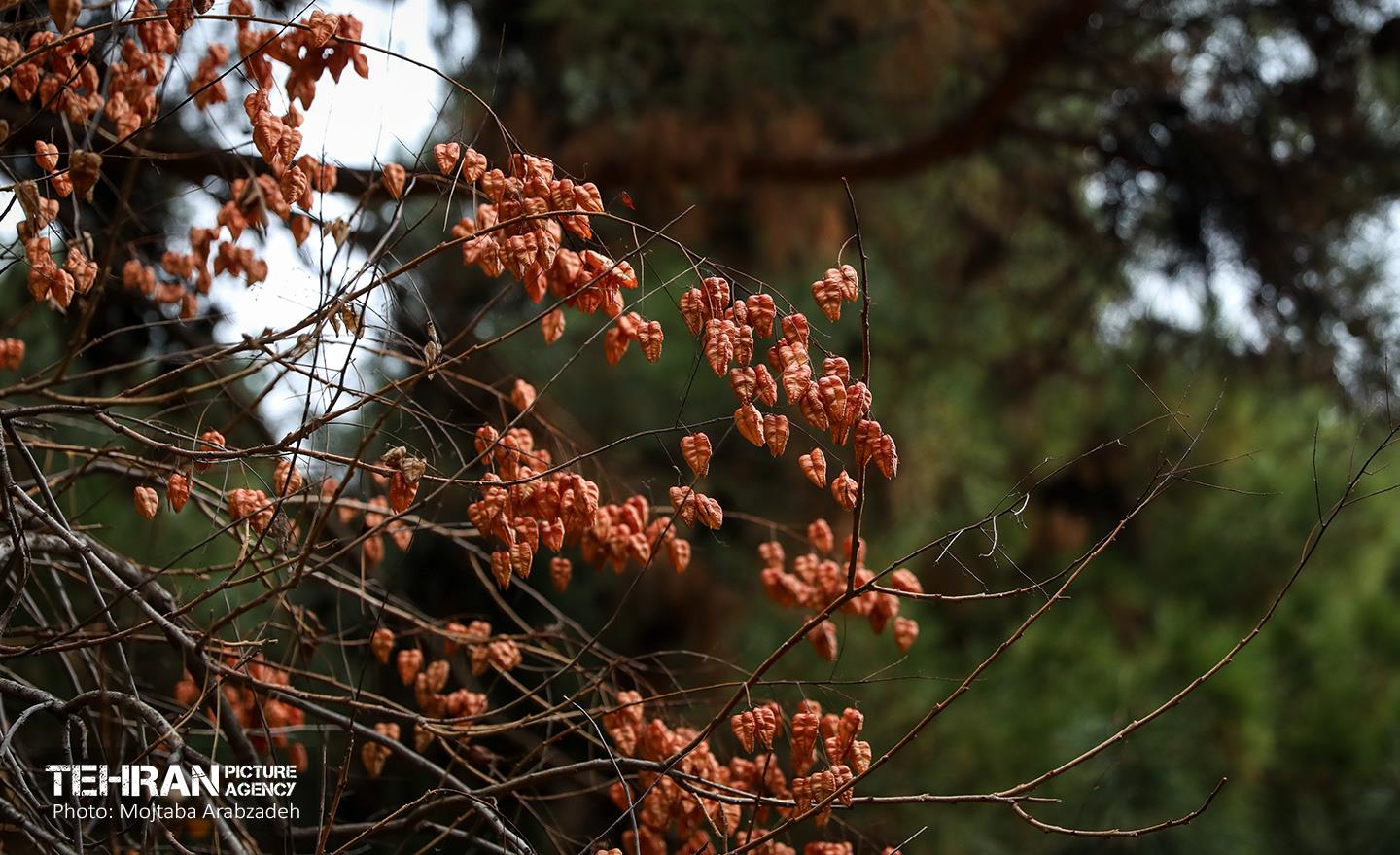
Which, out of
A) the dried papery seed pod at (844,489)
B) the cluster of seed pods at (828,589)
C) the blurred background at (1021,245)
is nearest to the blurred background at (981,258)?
the blurred background at (1021,245)

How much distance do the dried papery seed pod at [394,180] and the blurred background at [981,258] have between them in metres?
1.95

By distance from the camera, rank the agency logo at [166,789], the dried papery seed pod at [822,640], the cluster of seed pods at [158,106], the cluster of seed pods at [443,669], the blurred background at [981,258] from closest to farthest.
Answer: the agency logo at [166,789] < the cluster of seed pods at [158,106] < the cluster of seed pods at [443,669] < the dried papery seed pod at [822,640] < the blurred background at [981,258]

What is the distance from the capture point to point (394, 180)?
2484 mm

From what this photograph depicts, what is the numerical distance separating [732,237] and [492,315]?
5.24 feet

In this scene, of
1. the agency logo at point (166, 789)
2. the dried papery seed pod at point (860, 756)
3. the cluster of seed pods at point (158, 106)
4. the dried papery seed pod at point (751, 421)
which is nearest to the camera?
the agency logo at point (166, 789)

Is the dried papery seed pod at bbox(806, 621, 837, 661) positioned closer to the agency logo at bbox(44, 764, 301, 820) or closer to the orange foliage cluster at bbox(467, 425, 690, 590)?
the orange foliage cluster at bbox(467, 425, 690, 590)

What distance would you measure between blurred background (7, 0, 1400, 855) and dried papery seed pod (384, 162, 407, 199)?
1.95 m

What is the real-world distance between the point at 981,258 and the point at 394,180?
489 centimetres

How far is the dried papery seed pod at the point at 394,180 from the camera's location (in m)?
2.43

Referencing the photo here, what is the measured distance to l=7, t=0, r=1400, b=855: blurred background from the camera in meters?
5.32

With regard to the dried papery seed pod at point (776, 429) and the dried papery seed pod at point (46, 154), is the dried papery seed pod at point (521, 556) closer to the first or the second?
the dried papery seed pod at point (776, 429)

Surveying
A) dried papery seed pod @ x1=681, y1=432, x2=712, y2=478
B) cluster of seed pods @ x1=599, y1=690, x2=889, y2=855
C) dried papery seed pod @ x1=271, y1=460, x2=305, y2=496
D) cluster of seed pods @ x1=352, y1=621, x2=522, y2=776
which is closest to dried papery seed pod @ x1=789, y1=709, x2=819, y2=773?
cluster of seed pods @ x1=599, y1=690, x2=889, y2=855

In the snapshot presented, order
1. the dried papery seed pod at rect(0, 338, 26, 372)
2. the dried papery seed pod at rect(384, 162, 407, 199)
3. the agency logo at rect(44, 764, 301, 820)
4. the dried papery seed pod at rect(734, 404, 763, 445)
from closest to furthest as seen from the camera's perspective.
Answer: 1. the agency logo at rect(44, 764, 301, 820)
2. the dried papery seed pod at rect(734, 404, 763, 445)
3. the dried papery seed pod at rect(384, 162, 407, 199)
4. the dried papery seed pod at rect(0, 338, 26, 372)

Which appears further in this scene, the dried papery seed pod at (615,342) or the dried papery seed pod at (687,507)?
the dried papery seed pod at (615,342)
